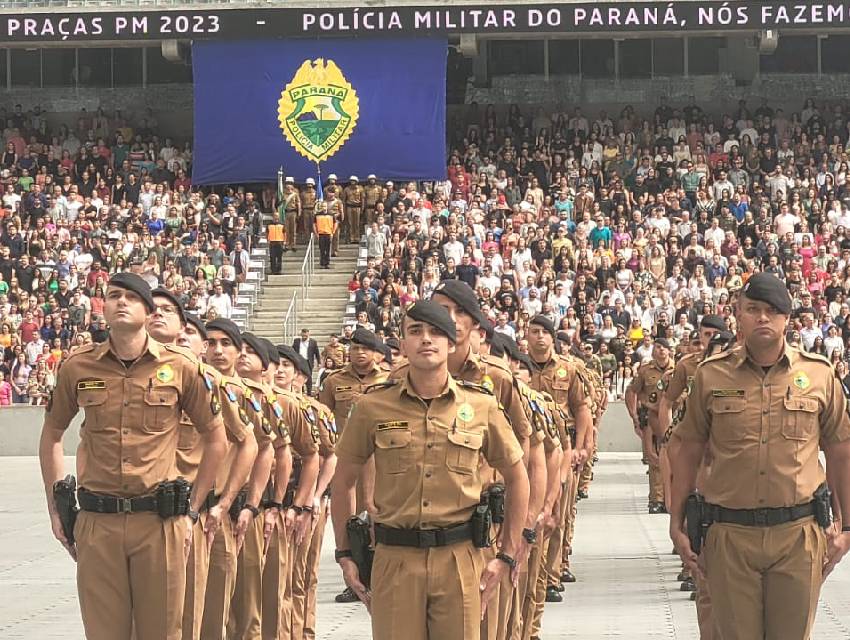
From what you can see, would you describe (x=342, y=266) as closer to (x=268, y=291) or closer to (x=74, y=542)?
(x=268, y=291)

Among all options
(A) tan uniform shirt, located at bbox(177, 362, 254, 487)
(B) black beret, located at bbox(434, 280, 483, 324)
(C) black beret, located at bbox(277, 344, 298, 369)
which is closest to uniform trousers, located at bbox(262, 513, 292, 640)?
(A) tan uniform shirt, located at bbox(177, 362, 254, 487)

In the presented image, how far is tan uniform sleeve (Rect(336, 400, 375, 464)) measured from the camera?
7.81 metres

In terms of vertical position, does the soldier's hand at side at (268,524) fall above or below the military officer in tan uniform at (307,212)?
below

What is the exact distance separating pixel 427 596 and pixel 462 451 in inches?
23.8

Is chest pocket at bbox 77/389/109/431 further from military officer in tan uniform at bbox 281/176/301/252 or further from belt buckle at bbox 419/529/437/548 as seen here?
military officer in tan uniform at bbox 281/176/301/252

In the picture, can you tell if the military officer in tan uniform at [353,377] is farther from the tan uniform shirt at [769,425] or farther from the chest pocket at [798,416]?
the chest pocket at [798,416]

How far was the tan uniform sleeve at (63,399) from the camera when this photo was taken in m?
8.85

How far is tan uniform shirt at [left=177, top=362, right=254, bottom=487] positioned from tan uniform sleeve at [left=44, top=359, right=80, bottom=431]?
55cm

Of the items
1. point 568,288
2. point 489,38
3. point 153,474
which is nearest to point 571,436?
point 153,474

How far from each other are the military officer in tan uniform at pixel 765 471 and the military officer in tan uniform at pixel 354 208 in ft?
97.7

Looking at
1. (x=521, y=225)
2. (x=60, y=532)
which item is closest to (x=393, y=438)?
(x=60, y=532)

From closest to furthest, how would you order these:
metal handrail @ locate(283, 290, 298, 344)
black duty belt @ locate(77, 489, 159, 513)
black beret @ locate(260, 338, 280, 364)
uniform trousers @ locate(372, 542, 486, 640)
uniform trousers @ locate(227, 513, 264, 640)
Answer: uniform trousers @ locate(372, 542, 486, 640)
black duty belt @ locate(77, 489, 159, 513)
uniform trousers @ locate(227, 513, 264, 640)
black beret @ locate(260, 338, 280, 364)
metal handrail @ locate(283, 290, 298, 344)

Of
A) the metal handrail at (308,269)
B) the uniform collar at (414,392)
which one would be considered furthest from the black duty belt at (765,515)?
the metal handrail at (308,269)

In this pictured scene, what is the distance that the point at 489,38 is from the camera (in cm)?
4397
